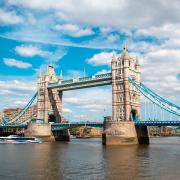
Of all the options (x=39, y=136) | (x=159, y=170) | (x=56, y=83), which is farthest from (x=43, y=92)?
(x=159, y=170)

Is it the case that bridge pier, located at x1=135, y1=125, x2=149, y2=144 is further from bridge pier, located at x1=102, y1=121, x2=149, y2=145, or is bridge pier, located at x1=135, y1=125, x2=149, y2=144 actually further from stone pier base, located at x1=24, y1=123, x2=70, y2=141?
stone pier base, located at x1=24, y1=123, x2=70, y2=141

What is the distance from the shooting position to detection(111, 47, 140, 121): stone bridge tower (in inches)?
2766

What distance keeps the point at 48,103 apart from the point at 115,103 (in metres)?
23.5

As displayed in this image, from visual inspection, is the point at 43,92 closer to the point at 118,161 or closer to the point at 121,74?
the point at 121,74

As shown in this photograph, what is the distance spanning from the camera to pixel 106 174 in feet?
93.1

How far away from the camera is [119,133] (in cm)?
6191

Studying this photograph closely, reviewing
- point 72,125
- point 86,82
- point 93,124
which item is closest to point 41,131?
point 72,125

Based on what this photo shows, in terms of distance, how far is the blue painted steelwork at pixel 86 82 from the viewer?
246ft

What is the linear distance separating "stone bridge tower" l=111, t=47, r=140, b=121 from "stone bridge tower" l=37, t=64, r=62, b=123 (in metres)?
21.7

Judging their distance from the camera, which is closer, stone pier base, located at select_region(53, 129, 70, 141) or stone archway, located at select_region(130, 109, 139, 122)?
stone archway, located at select_region(130, 109, 139, 122)

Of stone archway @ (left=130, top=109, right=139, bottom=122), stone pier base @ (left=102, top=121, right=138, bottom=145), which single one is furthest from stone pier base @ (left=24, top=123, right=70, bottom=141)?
stone pier base @ (left=102, top=121, right=138, bottom=145)

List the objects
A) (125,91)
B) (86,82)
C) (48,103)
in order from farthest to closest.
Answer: (48,103) → (86,82) → (125,91)

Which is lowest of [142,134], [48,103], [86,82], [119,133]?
[142,134]

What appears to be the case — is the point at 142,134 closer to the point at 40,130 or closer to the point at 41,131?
the point at 41,131
